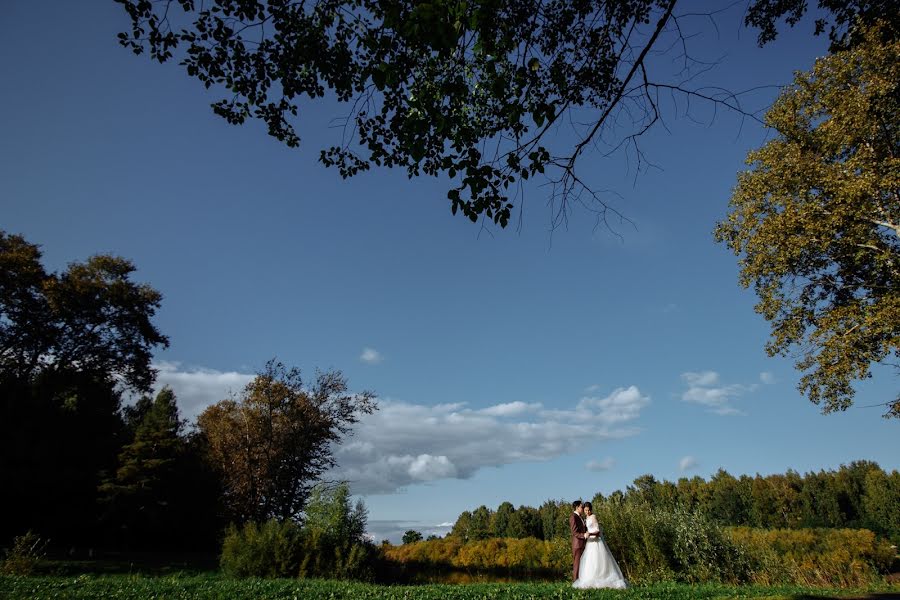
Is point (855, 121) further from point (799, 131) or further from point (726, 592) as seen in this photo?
point (726, 592)

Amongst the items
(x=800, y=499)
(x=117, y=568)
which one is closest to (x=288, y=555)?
(x=117, y=568)

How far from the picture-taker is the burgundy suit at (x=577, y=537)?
13242 mm

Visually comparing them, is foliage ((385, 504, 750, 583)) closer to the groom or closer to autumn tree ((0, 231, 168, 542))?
the groom

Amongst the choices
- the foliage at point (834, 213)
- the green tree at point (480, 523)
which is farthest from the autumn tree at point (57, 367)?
the green tree at point (480, 523)

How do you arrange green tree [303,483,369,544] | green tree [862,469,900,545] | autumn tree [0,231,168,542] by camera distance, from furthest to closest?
green tree [862,469,900,545] < autumn tree [0,231,168,542] < green tree [303,483,369,544]

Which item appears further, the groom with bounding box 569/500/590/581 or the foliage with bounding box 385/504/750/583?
the foliage with bounding box 385/504/750/583

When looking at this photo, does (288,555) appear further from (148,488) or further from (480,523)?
(480,523)

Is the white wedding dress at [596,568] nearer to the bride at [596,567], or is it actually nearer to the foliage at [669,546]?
the bride at [596,567]

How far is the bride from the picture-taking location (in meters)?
12.4

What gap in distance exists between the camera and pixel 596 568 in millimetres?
12578

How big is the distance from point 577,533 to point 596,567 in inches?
37.0

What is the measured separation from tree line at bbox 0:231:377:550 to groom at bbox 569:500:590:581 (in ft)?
57.6

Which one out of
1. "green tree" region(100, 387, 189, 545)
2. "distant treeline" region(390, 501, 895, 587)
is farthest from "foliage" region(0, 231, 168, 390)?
"distant treeline" region(390, 501, 895, 587)

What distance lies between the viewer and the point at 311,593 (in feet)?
33.5
